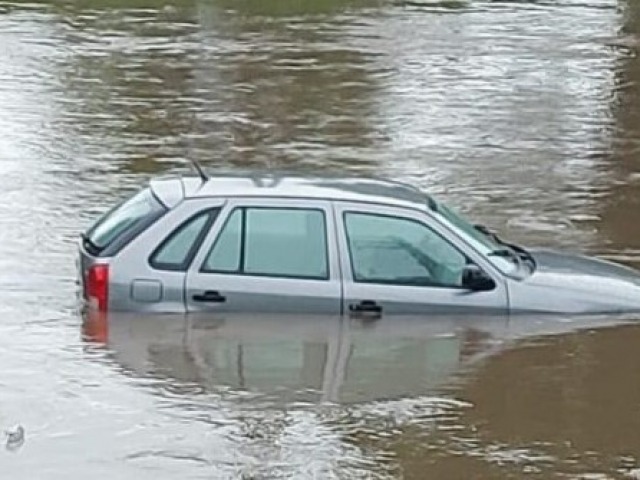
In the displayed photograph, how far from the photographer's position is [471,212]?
19.1 metres

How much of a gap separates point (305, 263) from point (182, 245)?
103 centimetres

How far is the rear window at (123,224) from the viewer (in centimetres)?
1366

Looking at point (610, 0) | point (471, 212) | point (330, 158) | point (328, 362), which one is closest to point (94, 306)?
Answer: point (328, 362)

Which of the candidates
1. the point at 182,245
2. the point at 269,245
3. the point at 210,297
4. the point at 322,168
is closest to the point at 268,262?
the point at 269,245

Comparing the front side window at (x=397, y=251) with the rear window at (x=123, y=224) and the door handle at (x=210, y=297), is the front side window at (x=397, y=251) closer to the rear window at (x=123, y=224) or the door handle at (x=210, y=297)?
the door handle at (x=210, y=297)

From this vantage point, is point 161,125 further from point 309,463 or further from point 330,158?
point 309,463

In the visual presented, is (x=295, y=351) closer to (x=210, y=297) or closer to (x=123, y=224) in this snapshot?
(x=210, y=297)

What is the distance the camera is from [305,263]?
1369cm

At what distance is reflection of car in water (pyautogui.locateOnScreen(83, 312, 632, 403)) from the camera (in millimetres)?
12273

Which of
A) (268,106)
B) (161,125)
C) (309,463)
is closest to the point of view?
(309,463)

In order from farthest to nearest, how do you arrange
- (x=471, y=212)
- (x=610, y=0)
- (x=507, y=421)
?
(x=610, y=0) < (x=471, y=212) < (x=507, y=421)

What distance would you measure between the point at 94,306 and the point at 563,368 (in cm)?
396

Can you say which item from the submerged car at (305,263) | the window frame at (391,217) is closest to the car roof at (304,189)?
the submerged car at (305,263)

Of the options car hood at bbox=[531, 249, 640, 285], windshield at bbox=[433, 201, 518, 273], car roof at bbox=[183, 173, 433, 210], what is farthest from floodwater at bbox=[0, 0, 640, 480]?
car roof at bbox=[183, 173, 433, 210]
